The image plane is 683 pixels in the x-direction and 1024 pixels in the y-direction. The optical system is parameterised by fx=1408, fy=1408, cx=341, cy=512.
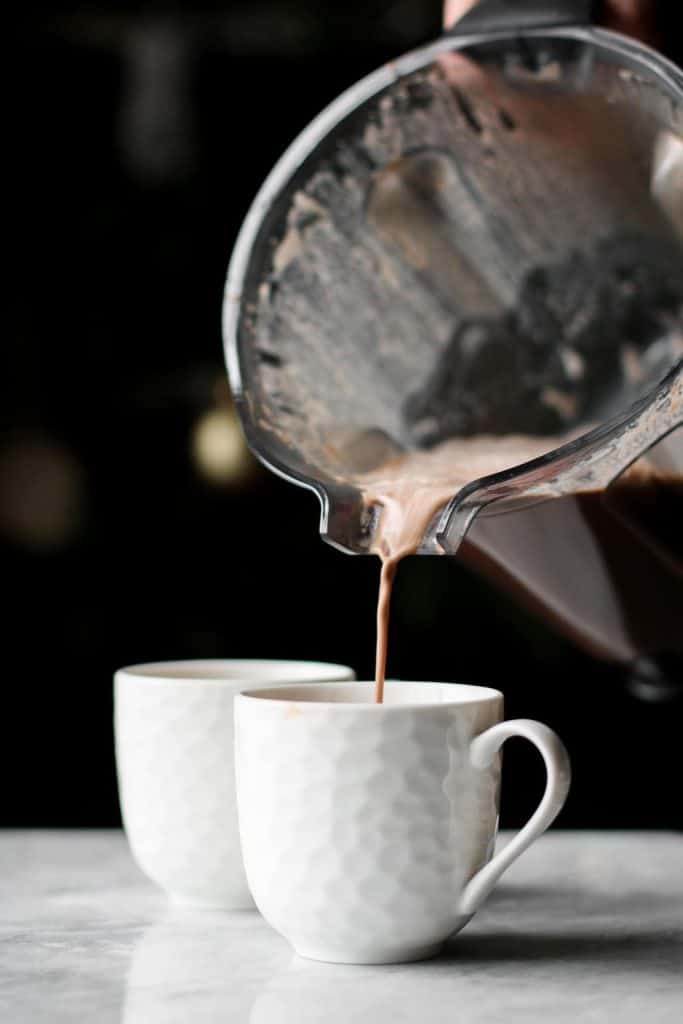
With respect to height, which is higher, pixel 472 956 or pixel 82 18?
pixel 82 18

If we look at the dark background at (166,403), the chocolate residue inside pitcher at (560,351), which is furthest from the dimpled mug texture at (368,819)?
the dark background at (166,403)

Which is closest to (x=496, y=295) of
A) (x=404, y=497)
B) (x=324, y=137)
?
(x=324, y=137)

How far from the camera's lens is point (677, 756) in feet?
3.45

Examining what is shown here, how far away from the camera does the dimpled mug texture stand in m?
0.58

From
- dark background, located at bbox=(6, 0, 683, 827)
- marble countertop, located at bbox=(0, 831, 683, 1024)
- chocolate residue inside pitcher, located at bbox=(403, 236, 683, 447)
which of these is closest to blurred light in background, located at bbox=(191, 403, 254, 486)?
dark background, located at bbox=(6, 0, 683, 827)

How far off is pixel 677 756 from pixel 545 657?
0.13 meters

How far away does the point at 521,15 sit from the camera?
0.76m

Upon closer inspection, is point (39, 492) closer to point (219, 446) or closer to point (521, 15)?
point (219, 446)

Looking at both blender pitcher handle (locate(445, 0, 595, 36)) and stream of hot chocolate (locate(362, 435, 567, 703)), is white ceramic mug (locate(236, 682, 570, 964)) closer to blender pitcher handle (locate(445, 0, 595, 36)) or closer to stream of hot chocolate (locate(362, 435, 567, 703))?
stream of hot chocolate (locate(362, 435, 567, 703))

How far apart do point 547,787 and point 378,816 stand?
0.07 m

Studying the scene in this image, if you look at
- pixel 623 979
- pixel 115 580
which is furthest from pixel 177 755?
pixel 115 580

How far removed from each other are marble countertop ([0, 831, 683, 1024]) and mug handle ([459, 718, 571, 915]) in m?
0.04

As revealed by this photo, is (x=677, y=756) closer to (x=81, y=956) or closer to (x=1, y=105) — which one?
(x=81, y=956)

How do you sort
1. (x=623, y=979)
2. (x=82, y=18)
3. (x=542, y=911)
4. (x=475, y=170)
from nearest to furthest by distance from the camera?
(x=623, y=979) → (x=542, y=911) → (x=475, y=170) → (x=82, y=18)
